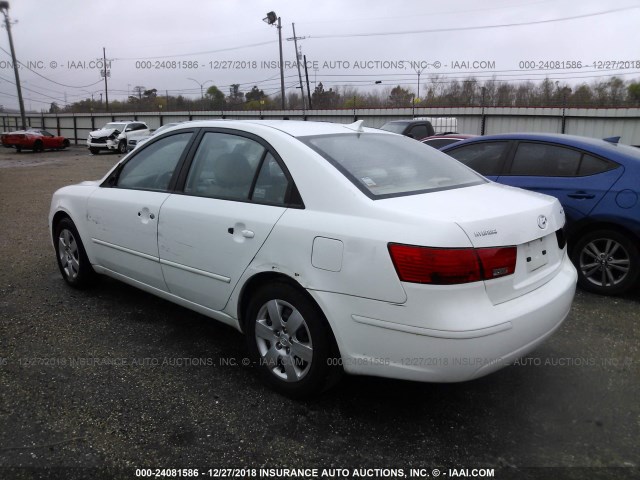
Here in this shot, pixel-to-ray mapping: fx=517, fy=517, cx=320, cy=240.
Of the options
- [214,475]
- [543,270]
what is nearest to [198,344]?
[214,475]

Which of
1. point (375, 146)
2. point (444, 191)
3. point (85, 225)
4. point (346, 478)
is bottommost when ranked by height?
point (346, 478)

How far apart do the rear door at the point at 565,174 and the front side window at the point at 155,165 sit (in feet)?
10.9

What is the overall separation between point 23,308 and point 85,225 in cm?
88

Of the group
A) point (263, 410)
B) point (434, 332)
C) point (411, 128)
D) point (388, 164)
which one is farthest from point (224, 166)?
point (411, 128)

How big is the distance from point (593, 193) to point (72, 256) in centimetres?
479

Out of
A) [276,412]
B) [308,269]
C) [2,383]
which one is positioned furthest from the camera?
[2,383]

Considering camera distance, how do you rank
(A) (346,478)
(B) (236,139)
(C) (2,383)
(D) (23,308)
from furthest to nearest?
(D) (23,308) → (B) (236,139) → (C) (2,383) → (A) (346,478)

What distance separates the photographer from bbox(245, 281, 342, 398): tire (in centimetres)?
271

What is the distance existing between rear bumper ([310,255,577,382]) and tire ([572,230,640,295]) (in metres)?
2.45

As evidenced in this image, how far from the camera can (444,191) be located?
2979mm

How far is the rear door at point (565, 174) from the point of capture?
4711 millimetres

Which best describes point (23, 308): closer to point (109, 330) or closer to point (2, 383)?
point (109, 330)

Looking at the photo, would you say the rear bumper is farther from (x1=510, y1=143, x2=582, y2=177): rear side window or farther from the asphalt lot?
(x1=510, y1=143, x2=582, y2=177): rear side window

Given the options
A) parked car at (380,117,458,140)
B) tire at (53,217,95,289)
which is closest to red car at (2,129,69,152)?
parked car at (380,117,458,140)
